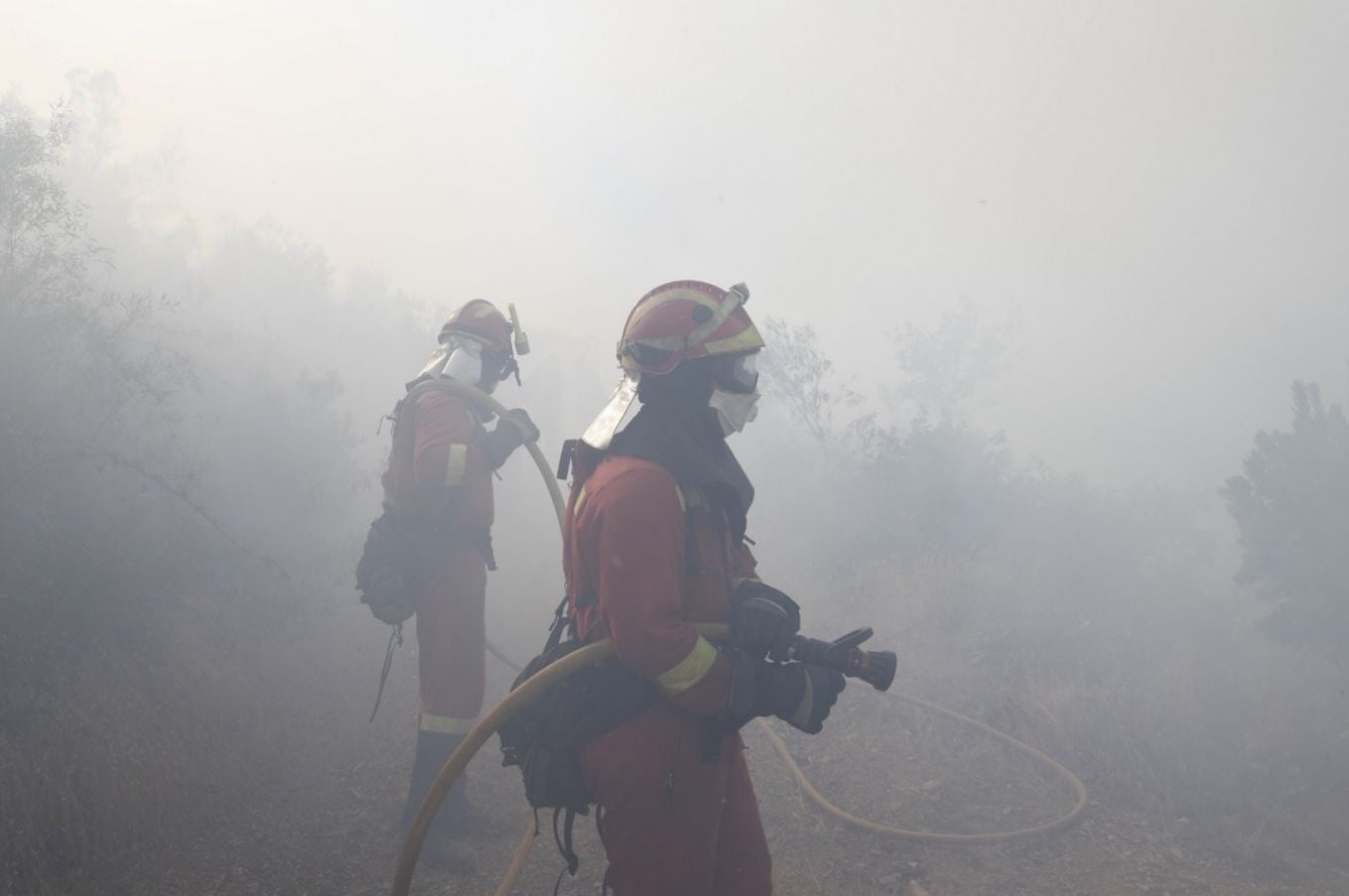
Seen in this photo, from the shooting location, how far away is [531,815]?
4.79m

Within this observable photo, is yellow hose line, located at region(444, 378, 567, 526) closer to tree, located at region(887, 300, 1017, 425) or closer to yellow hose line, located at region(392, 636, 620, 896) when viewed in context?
yellow hose line, located at region(392, 636, 620, 896)

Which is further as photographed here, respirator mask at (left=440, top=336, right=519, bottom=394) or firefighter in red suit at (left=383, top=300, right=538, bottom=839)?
respirator mask at (left=440, top=336, right=519, bottom=394)

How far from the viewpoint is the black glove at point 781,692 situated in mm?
2150

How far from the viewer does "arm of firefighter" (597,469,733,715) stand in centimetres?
204

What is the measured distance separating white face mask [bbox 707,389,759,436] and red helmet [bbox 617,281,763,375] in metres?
0.15

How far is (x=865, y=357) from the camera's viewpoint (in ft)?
158

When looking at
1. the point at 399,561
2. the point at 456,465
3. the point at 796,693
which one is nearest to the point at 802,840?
the point at 796,693

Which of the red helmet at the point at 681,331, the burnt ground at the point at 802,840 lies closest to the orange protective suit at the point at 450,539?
the burnt ground at the point at 802,840

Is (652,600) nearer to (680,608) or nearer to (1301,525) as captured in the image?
(680,608)

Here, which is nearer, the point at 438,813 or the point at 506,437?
the point at 438,813

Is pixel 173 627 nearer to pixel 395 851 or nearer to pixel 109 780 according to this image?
pixel 109 780

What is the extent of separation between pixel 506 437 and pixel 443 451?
1.37ft

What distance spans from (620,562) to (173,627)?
4787 mm

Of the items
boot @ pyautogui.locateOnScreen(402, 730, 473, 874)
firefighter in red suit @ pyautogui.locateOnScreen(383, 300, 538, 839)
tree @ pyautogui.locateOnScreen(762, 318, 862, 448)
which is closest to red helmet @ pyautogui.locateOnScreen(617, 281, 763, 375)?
firefighter in red suit @ pyautogui.locateOnScreen(383, 300, 538, 839)
